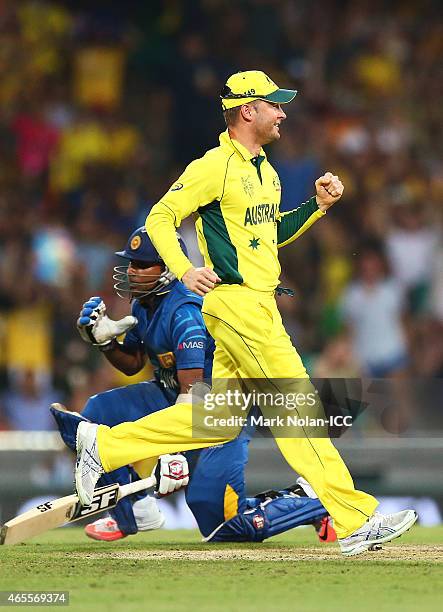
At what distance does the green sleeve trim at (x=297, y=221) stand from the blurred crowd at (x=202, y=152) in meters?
4.56

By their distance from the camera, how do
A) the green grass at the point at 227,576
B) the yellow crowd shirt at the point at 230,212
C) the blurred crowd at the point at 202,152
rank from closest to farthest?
1. the green grass at the point at 227,576
2. the yellow crowd shirt at the point at 230,212
3. the blurred crowd at the point at 202,152

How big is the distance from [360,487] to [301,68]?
18.8 feet

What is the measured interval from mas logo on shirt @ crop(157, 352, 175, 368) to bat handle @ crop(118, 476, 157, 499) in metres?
0.63

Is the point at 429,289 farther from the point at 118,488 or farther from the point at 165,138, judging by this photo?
the point at 118,488

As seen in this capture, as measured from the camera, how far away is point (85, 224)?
1259 cm

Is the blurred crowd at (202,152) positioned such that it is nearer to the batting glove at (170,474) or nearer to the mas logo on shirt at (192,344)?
the mas logo on shirt at (192,344)

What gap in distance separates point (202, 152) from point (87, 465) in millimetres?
A: 6891

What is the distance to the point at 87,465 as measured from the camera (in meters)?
6.55

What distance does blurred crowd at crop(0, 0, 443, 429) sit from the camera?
39.2ft

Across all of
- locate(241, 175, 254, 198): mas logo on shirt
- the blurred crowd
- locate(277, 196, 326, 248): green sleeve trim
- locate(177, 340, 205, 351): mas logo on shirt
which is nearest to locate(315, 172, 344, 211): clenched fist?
locate(277, 196, 326, 248): green sleeve trim

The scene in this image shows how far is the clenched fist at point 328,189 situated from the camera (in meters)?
6.85

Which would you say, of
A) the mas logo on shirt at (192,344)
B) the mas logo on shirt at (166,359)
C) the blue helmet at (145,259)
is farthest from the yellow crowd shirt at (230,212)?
the mas logo on shirt at (166,359)

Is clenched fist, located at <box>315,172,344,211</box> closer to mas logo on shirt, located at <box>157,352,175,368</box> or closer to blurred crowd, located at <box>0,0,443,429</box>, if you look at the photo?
mas logo on shirt, located at <box>157,352,175,368</box>

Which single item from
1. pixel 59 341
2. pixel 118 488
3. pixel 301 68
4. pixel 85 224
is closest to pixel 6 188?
pixel 85 224
